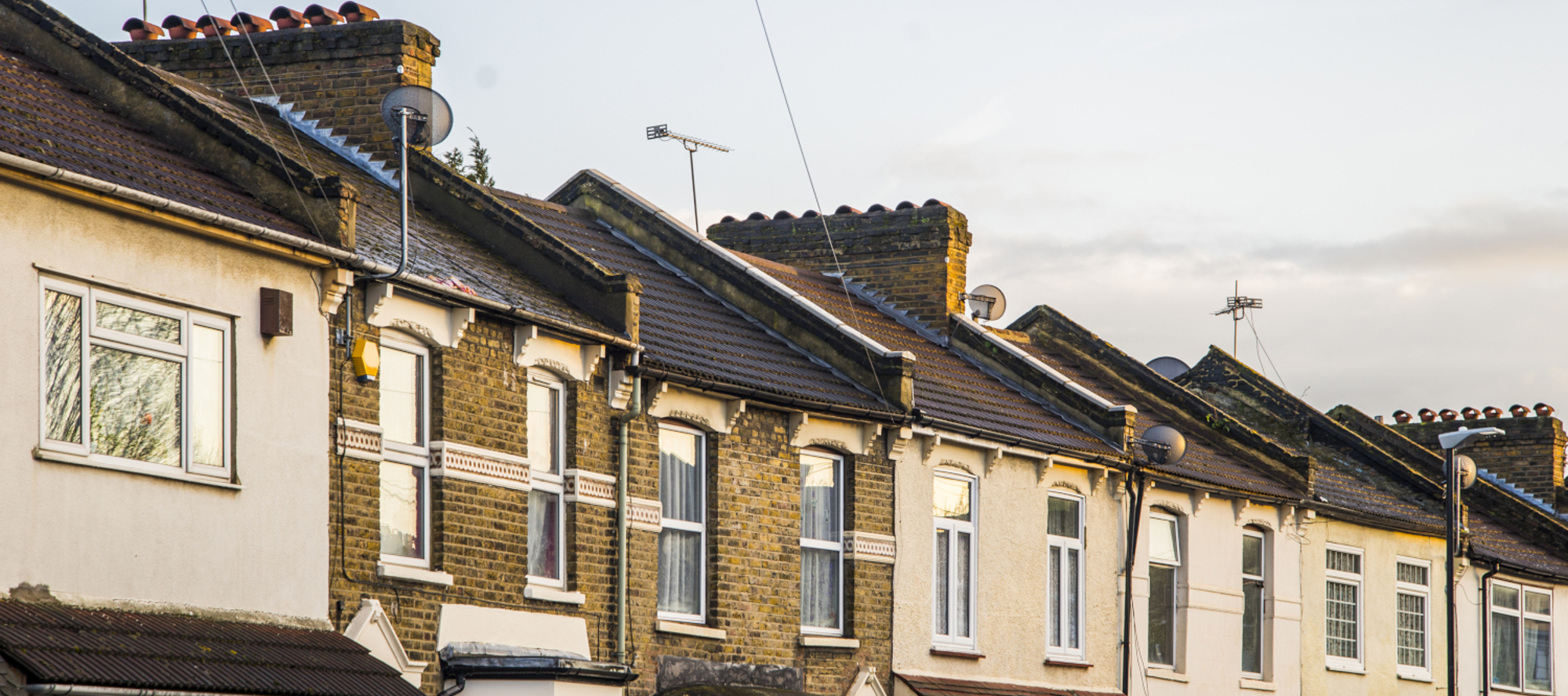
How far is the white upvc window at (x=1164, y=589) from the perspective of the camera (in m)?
25.7

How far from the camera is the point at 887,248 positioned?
1091 inches

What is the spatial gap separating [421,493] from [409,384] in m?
0.89

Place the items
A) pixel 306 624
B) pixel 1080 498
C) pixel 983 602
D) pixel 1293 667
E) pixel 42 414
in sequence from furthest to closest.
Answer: pixel 1293 667 < pixel 1080 498 < pixel 983 602 < pixel 306 624 < pixel 42 414

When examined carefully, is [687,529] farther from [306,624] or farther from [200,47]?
[200,47]

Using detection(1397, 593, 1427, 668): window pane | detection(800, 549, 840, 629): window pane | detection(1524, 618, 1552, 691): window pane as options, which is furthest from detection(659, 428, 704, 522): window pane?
detection(1524, 618, 1552, 691): window pane

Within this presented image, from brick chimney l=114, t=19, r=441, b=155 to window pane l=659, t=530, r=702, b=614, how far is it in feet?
15.9

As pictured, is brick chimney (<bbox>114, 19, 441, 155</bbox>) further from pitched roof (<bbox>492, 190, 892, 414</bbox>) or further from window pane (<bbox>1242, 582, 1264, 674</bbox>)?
window pane (<bbox>1242, 582, 1264, 674</bbox>)

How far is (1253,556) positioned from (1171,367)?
290 inches

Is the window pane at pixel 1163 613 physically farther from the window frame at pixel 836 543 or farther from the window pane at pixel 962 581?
the window frame at pixel 836 543

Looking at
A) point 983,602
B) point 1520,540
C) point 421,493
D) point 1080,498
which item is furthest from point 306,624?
point 1520,540

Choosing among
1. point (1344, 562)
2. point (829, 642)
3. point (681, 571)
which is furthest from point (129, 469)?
point (1344, 562)

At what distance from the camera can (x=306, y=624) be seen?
47.4 feet

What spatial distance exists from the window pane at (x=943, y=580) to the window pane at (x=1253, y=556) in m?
6.62

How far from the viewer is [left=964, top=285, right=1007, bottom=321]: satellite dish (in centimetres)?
3023
